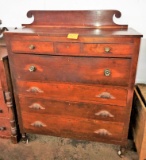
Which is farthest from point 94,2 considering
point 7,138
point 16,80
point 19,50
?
point 7,138

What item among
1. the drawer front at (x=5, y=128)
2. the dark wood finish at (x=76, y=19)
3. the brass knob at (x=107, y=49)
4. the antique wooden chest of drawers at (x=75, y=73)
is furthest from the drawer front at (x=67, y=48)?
the drawer front at (x=5, y=128)

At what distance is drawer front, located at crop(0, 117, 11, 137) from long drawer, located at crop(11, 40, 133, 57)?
0.73 meters

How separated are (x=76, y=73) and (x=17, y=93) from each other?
0.57 meters

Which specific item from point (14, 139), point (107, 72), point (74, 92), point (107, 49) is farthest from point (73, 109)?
point (14, 139)

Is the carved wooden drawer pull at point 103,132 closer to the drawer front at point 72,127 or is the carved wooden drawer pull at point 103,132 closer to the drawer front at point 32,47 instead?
the drawer front at point 72,127

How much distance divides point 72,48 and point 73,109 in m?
0.53

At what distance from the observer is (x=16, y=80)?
4.78 ft

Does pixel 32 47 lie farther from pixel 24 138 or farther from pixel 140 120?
pixel 140 120

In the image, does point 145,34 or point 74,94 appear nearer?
point 74,94

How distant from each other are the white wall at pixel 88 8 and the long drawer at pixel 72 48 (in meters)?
0.57

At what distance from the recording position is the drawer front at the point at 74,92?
1332 millimetres

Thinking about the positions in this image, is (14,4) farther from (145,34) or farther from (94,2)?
(145,34)

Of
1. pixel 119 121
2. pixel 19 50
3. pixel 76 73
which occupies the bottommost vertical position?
pixel 119 121

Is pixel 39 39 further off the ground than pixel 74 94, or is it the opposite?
pixel 39 39
